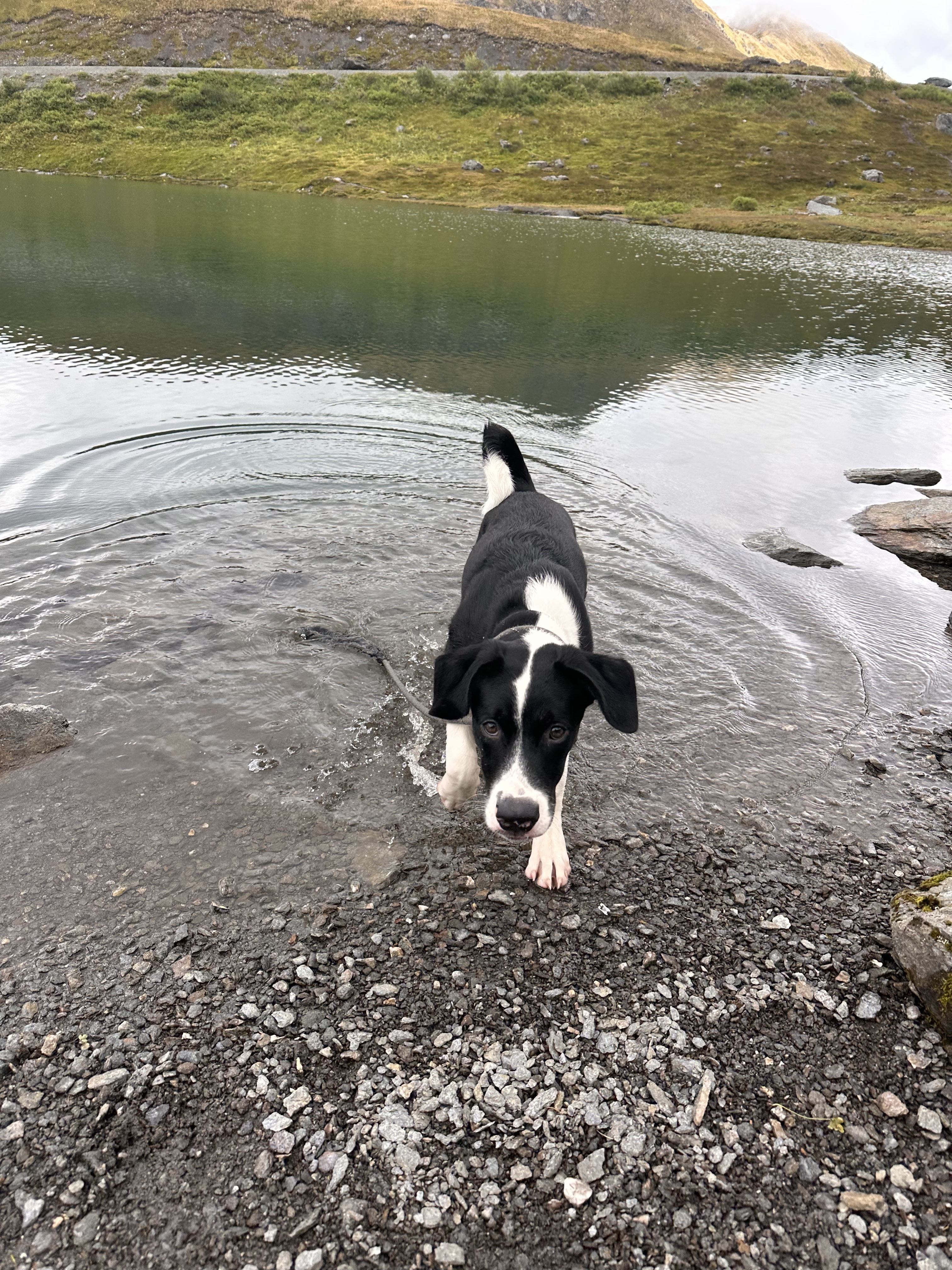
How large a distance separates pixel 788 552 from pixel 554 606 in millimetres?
6648

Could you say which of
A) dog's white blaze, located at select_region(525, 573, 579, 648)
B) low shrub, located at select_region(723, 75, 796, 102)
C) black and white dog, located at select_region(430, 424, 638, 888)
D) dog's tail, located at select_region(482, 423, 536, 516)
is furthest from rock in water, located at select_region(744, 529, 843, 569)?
low shrub, located at select_region(723, 75, 796, 102)

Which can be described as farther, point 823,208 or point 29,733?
point 823,208

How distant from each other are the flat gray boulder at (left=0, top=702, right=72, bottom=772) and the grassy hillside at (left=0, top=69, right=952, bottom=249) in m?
70.1

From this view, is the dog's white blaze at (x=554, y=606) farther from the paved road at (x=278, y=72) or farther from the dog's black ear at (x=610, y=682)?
the paved road at (x=278, y=72)

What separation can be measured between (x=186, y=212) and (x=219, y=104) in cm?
6622

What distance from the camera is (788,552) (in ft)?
35.9

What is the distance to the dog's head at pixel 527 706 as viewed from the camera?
432cm

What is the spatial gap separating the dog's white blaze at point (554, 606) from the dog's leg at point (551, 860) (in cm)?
91

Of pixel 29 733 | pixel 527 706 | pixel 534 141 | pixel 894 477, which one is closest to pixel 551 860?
pixel 527 706

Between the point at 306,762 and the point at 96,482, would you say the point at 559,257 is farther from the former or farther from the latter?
the point at 306,762

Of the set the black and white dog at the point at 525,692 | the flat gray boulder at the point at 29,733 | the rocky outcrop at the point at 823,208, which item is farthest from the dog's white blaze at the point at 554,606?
the rocky outcrop at the point at 823,208

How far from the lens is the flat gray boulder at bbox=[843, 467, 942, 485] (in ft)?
47.0

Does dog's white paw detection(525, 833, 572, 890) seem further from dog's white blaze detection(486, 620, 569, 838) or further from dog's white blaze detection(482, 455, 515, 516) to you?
dog's white blaze detection(482, 455, 515, 516)

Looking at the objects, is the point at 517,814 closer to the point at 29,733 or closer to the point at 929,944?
the point at 929,944
